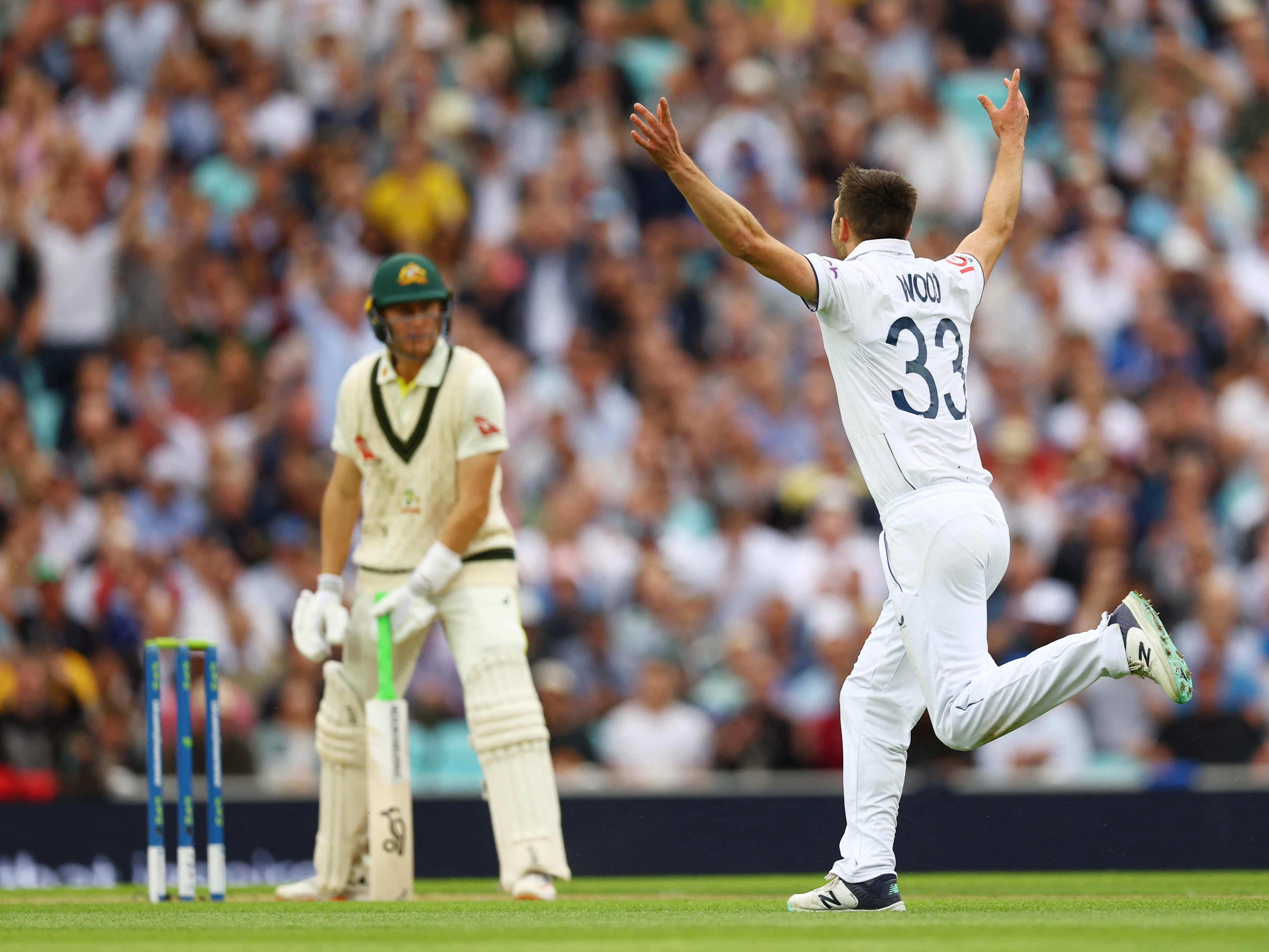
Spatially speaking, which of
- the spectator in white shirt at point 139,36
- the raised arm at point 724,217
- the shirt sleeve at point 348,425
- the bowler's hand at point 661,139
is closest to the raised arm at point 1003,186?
the raised arm at point 724,217

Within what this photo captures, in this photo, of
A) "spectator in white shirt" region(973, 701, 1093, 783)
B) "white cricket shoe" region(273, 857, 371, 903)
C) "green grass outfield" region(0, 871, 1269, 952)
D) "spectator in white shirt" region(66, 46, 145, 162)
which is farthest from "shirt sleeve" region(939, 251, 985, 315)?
"spectator in white shirt" region(66, 46, 145, 162)

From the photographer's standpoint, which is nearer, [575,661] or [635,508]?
[575,661]

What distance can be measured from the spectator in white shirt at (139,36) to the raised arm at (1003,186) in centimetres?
1021

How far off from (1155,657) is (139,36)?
12.5 metres

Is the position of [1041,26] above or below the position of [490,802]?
above

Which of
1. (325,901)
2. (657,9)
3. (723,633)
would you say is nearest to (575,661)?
(723,633)

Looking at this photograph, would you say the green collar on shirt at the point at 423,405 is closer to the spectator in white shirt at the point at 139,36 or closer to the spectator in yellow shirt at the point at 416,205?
the spectator in yellow shirt at the point at 416,205

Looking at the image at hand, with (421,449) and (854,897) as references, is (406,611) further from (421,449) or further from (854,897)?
(854,897)

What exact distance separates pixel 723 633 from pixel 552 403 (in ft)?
8.01

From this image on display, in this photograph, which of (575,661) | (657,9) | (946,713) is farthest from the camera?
(657,9)

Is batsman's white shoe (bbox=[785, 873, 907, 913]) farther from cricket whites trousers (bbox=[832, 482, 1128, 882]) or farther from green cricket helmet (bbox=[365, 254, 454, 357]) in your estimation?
green cricket helmet (bbox=[365, 254, 454, 357])

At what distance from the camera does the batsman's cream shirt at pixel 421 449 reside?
833 cm

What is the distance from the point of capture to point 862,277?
6.82 m

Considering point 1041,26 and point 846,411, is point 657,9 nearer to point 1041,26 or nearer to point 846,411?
point 1041,26
